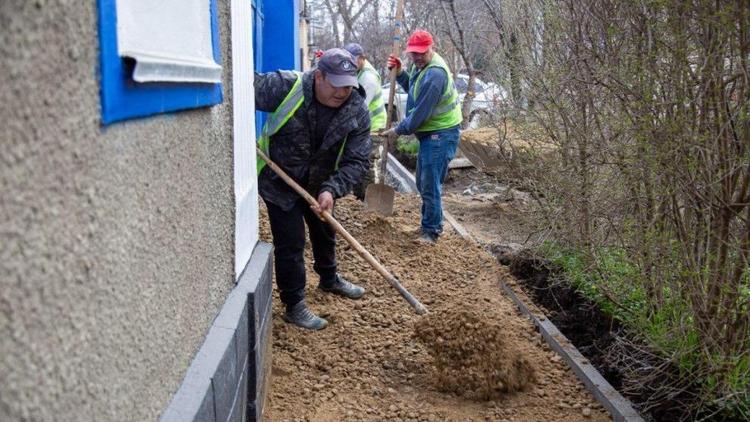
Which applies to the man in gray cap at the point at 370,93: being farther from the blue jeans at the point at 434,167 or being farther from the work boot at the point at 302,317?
the work boot at the point at 302,317

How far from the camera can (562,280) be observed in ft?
16.4

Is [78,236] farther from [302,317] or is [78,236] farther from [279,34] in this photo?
[279,34]

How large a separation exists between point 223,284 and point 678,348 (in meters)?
2.15

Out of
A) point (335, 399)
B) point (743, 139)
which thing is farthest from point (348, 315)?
point (743, 139)

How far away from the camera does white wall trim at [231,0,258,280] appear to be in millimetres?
2787

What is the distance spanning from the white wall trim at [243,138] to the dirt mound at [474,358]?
115cm

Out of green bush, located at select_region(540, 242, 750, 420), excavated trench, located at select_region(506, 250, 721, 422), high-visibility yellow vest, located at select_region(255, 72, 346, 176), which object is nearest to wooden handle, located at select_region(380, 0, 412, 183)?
excavated trench, located at select_region(506, 250, 721, 422)

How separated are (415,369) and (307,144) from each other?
1485 millimetres

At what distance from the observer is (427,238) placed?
633 cm

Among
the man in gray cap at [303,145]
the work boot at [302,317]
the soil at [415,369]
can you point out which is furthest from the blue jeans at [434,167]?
the work boot at [302,317]

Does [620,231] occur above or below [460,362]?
above

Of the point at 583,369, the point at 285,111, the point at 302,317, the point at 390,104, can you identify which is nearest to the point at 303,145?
the point at 285,111

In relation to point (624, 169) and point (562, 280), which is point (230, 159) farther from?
point (562, 280)

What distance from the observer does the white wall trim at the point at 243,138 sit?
2787 mm
